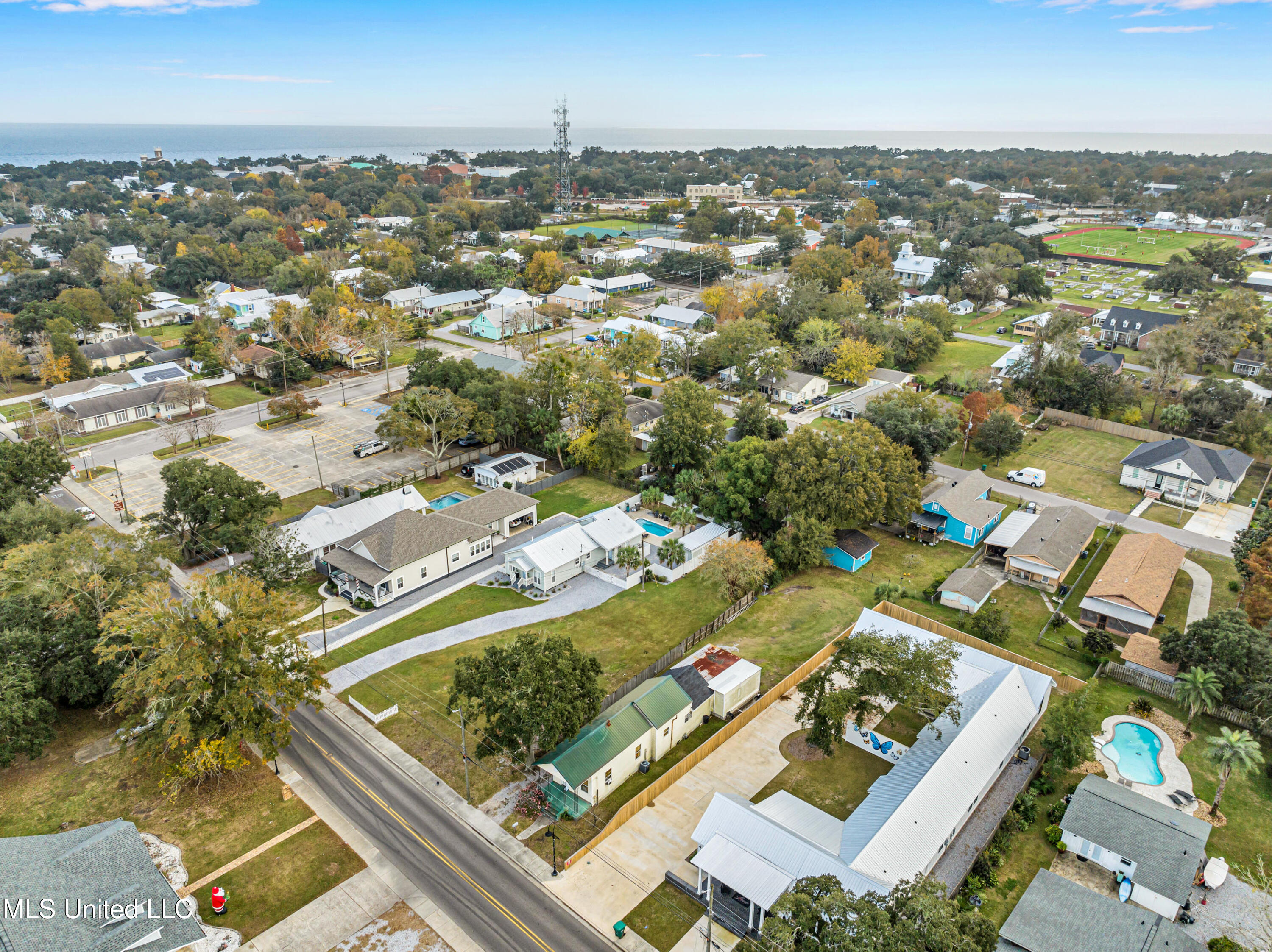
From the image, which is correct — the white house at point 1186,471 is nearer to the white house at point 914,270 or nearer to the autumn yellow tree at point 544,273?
the white house at point 914,270

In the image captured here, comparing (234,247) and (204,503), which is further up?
(234,247)

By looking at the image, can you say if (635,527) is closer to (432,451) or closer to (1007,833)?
(432,451)

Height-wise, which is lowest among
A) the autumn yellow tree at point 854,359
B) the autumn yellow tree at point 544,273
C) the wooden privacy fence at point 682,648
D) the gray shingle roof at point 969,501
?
the wooden privacy fence at point 682,648

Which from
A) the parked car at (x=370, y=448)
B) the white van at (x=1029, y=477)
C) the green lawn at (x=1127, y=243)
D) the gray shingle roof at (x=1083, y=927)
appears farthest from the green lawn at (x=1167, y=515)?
the green lawn at (x=1127, y=243)

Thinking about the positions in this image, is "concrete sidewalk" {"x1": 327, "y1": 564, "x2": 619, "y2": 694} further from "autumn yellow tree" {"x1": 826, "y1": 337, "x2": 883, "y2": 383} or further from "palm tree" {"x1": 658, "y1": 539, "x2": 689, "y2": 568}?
"autumn yellow tree" {"x1": 826, "y1": 337, "x2": 883, "y2": 383}

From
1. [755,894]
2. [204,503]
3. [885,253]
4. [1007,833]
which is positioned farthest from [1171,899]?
[885,253]

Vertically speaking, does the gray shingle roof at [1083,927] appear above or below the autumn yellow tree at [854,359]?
below

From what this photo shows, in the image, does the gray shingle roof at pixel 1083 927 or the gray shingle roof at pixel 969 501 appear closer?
the gray shingle roof at pixel 1083 927

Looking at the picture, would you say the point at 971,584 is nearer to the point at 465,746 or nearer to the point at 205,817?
the point at 465,746
